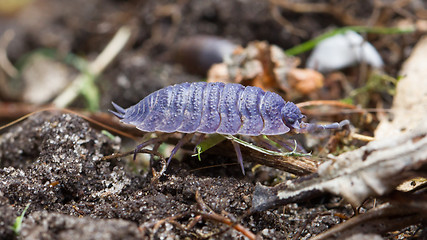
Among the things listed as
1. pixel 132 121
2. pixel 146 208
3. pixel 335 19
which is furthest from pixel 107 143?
pixel 335 19

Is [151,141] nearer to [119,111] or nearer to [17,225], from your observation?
[119,111]

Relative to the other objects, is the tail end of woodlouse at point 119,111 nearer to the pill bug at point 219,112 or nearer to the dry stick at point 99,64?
the pill bug at point 219,112

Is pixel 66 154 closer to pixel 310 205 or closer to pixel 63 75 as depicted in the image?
pixel 310 205

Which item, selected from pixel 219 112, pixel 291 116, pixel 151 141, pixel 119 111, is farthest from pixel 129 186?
pixel 291 116

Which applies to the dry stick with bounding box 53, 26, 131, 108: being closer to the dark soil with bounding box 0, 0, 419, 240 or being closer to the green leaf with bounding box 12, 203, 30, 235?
the dark soil with bounding box 0, 0, 419, 240

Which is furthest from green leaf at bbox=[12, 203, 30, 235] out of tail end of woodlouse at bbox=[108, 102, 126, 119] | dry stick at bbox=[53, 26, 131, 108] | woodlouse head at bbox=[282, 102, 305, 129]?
dry stick at bbox=[53, 26, 131, 108]

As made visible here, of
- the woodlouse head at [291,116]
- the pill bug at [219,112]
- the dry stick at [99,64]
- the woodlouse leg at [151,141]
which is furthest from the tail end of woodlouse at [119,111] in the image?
the dry stick at [99,64]
